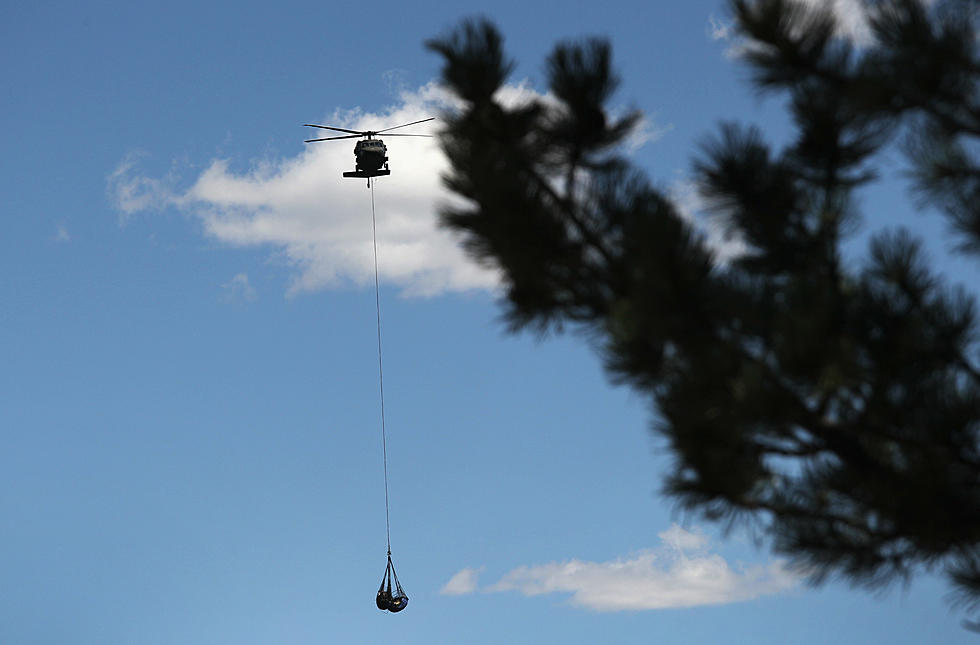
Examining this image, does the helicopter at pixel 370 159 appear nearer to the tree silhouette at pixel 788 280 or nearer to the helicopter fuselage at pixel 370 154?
the helicopter fuselage at pixel 370 154

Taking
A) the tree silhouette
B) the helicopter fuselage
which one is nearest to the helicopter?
the helicopter fuselage

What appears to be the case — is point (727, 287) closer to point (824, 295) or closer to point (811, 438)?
point (824, 295)

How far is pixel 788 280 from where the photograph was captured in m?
4.10

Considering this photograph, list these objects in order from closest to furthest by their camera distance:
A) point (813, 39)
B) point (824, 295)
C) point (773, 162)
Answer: point (824, 295) → point (813, 39) → point (773, 162)

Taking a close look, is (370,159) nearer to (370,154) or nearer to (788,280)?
(370,154)

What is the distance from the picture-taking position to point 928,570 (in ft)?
13.5

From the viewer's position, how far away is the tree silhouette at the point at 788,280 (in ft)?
12.6

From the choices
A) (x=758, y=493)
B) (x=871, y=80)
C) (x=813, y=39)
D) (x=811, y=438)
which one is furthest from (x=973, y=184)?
(x=758, y=493)

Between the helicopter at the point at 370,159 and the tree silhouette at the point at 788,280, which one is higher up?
the helicopter at the point at 370,159

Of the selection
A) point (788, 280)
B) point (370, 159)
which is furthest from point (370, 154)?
point (788, 280)

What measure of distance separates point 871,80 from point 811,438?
128cm

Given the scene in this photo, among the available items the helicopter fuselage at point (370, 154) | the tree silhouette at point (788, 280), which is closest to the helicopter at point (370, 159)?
the helicopter fuselage at point (370, 154)

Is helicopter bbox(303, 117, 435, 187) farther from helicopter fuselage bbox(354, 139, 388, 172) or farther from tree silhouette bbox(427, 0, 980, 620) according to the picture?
tree silhouette bbox(427, 0, 980, 620)

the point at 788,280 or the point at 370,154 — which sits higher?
the point at 370,154
